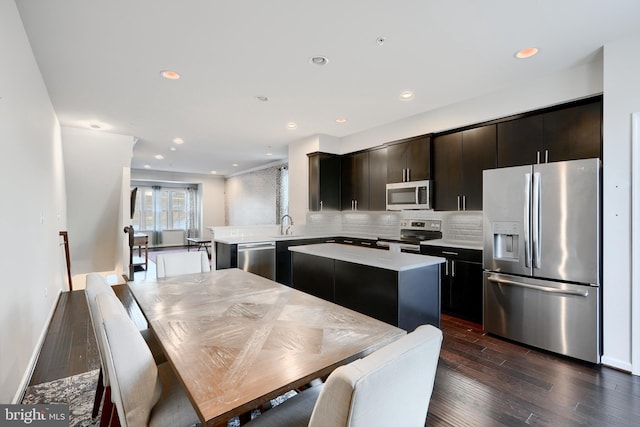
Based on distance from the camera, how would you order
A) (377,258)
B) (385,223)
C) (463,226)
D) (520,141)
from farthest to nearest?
(385,223) → (463,226) → (520,141) → (377,258)

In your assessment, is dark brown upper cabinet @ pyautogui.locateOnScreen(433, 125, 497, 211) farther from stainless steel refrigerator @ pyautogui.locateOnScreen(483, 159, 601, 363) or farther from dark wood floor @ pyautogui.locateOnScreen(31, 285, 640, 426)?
dark wood floor @ pyautogui.locateOnScreen(31, 285, 640, 426)

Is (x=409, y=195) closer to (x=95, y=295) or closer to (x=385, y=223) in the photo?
(x=385, y=223)

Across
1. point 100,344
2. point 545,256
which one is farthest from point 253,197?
point 100,344

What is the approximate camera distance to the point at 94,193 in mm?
5656


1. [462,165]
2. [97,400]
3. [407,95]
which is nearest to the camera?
[97,400]

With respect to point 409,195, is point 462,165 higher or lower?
higher

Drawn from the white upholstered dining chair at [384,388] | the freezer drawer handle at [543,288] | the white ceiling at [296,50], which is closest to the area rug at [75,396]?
the white upholstered dining chair at [384,388]

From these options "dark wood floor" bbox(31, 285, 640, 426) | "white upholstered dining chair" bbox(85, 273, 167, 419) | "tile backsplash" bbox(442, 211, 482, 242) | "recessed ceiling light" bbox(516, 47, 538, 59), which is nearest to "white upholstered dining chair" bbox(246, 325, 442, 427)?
"white upholstered dining chair" bbox(85, 273, 167, 419)

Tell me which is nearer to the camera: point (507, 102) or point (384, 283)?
point (384, 283)

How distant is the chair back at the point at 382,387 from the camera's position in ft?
2.28

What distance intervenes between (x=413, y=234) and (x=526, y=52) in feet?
9.13

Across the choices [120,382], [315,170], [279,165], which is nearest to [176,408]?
[120,382]

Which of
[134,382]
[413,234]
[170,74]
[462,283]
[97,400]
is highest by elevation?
[170,74]

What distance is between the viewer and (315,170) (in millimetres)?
5359
